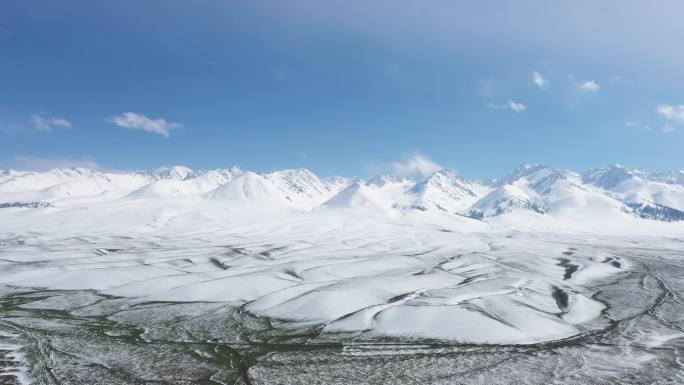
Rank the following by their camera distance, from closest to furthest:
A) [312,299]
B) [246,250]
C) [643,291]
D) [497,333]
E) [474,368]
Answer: [474,368], [497,333], [312,299], [643,291], [246,250]

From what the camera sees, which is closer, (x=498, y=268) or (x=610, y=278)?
(x=610, y=278)

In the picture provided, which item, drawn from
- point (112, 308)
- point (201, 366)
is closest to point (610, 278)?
point (201, 366)

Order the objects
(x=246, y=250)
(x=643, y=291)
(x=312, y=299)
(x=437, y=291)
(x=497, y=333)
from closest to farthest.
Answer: (x=497, y=333) < (x=312, y=299) < (x=437, y=291) < (x=643, y=291) < (x=246, y=250)

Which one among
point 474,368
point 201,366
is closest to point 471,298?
point 474,368

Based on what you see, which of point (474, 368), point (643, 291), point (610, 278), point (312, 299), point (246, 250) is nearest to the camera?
point (474, 368)

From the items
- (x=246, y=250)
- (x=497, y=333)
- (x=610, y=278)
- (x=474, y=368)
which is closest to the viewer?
(x=474, y=368)

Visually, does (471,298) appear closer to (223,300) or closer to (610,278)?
(223,300)

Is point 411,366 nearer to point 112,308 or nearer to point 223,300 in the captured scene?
point 223,300

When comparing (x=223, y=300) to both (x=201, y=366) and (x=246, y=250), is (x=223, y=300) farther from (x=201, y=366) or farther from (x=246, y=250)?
(x=246, y=250)

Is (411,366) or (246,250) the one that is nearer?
(411,366)
